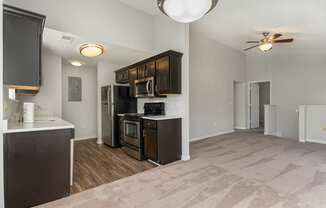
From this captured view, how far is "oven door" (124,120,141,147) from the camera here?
365cm

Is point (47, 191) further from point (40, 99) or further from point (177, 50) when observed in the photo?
Answer: point (177, 50)

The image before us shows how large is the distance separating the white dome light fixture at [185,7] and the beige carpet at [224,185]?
2.06 metres

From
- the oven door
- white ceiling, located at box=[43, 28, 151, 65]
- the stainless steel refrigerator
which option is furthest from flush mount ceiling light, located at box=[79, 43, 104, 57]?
the oven door

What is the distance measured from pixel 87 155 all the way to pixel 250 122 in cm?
647

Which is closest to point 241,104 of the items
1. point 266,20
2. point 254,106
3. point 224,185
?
point 254,106

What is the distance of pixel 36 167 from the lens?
1.97 meters

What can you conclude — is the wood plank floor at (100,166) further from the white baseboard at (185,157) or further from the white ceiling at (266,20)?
the white ceiling at (266,20)

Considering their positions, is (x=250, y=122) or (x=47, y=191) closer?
(x=47, y=191)

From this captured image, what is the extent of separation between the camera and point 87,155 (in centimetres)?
390

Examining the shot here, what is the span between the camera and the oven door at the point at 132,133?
12.0 ft

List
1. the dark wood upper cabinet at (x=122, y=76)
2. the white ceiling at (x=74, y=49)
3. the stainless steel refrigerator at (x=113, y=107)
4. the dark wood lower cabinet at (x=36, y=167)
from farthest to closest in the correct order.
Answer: the dark wood upper cabinet at (x=122, y=76) < the stainless steel refrigerator at (x=113, y=107) < the white ceiling at (x=74, y=49) < the dark wood lower cabinet at (x=36, y=167)

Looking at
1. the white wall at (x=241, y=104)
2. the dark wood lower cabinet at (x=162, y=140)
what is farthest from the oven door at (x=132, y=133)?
the white wall at (x=241, y=104)

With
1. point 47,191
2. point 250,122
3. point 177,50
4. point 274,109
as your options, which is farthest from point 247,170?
point 250,122

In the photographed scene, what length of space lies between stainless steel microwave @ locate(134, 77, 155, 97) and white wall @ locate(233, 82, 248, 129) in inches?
188
